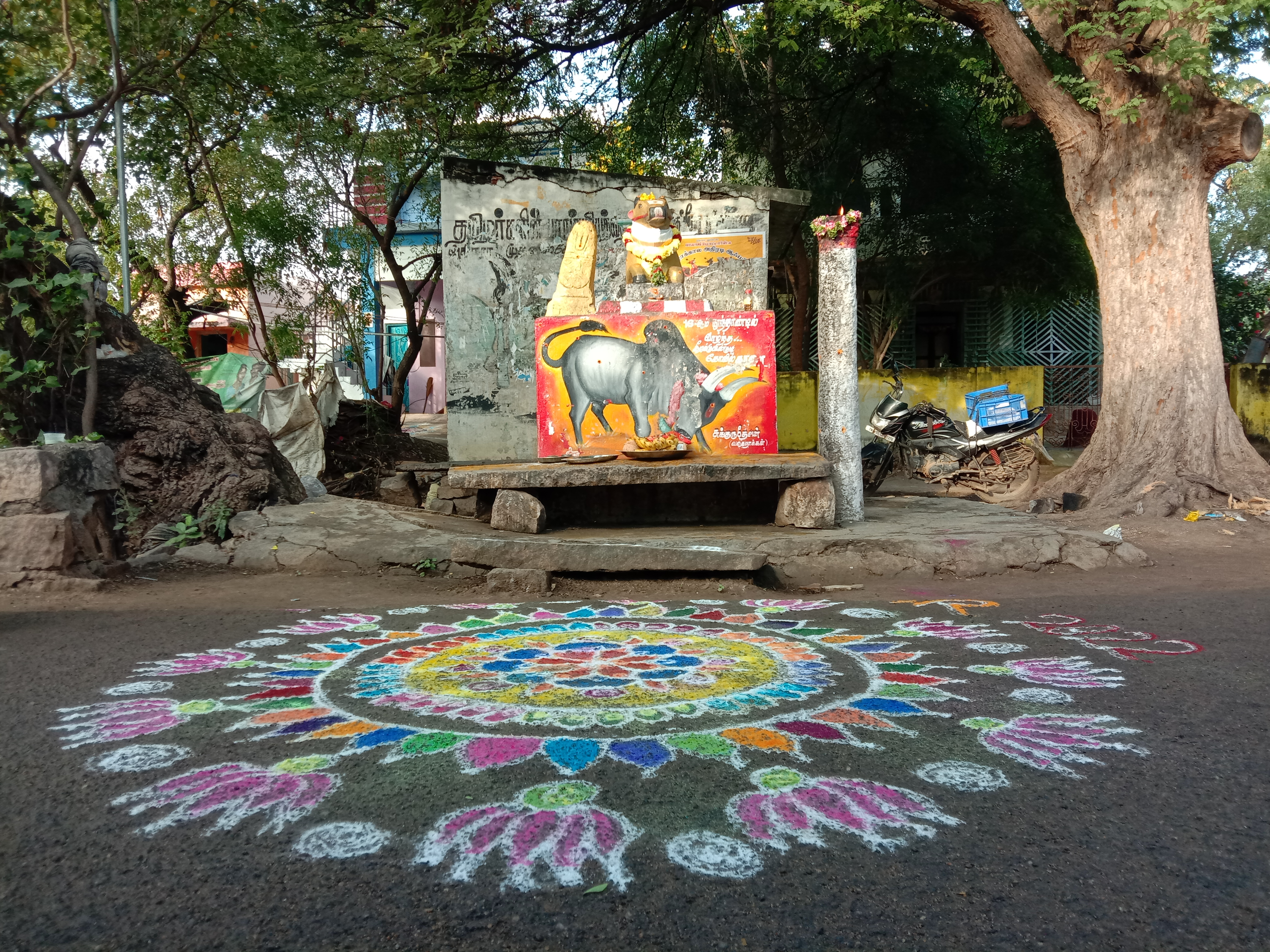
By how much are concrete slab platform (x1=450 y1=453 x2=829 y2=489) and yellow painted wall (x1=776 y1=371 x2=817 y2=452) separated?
6.81m

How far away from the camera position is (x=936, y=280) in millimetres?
15414

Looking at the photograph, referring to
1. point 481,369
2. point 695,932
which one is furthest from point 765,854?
point 481,369

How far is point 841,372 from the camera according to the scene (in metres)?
7.00

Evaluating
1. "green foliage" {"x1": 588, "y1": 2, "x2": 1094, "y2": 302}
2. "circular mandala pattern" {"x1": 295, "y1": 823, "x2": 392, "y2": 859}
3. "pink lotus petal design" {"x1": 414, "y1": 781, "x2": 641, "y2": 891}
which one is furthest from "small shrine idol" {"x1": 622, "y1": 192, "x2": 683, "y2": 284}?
"circular mandala pattern" {"x1": 295, "y1": 823, "x2": 392, "y2": 859}

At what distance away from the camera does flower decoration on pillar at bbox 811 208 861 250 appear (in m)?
6.86

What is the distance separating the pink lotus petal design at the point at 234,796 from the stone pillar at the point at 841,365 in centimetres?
509

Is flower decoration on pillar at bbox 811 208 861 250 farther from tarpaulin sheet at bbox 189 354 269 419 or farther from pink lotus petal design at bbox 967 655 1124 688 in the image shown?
tarpaulin sheet at bbox 189 354 269 419

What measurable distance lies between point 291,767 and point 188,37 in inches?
434

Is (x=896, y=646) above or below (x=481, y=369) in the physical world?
below

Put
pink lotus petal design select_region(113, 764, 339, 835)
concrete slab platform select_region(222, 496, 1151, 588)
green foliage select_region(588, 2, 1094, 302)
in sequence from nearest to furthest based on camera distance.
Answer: pink lotus petal design select_region(113, 764, 339, 835), concrete slab platform select_region(222, 496, 1151, 588), green foliage select_region(588, 2, 1094, 302)

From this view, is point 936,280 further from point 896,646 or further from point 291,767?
point 291,767

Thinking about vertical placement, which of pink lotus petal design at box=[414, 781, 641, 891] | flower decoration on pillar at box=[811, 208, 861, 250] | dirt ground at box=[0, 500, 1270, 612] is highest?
flower decoration on pillar at box=[811, 208, 861, 250]

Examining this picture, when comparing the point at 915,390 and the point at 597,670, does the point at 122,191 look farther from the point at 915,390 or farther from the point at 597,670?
the point at 915,390

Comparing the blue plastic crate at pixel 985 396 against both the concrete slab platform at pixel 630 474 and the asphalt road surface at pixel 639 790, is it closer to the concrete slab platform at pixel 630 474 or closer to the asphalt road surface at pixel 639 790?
the concrete slab platform at pixel 630 474
